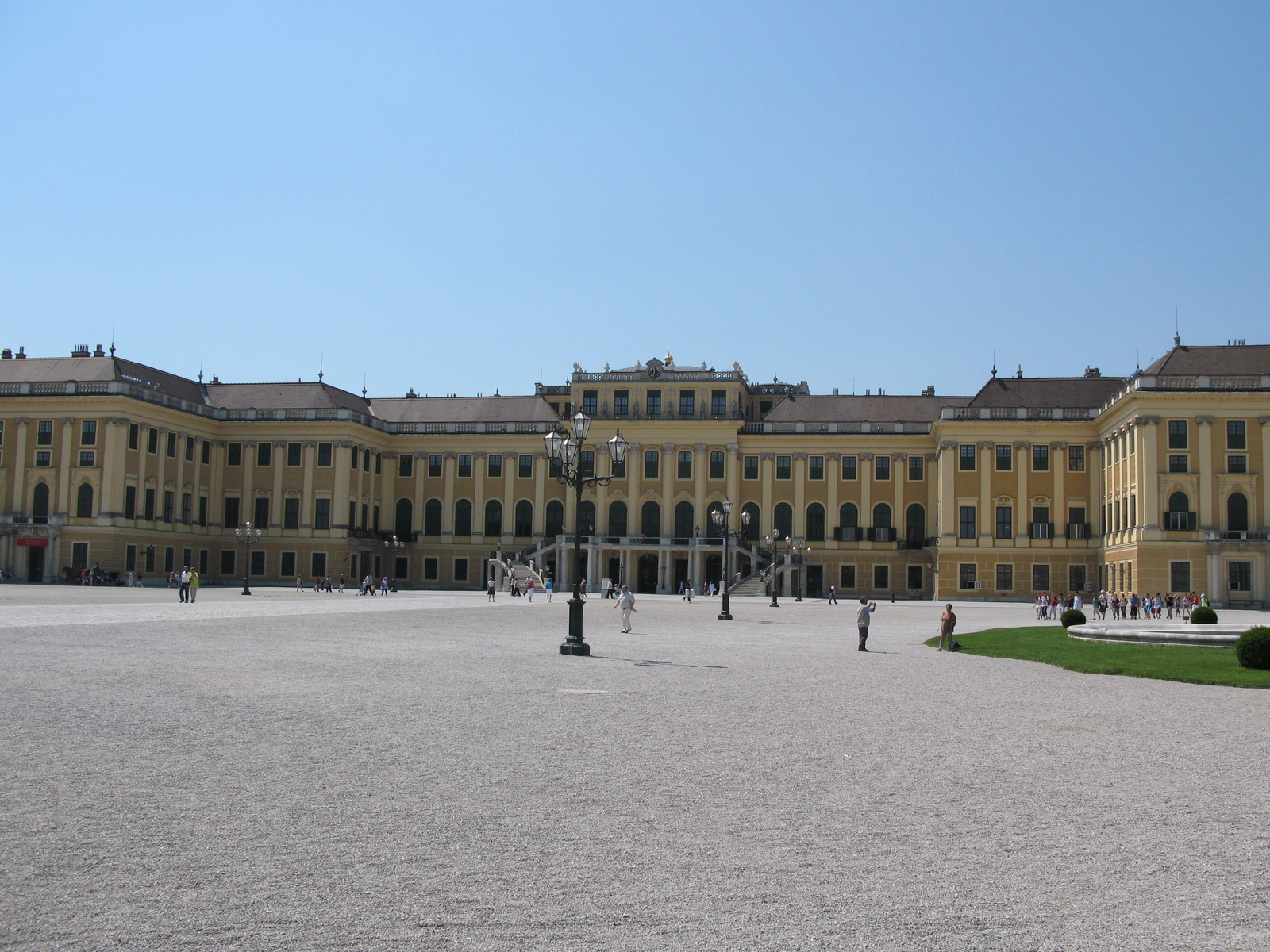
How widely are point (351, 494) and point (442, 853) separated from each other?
7392 cm

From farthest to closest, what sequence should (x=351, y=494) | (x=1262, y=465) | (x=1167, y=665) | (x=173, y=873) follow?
(x=351, y=494) → (x=1262, y=465) → (x=1167, y=665) → (x=173, y=873)

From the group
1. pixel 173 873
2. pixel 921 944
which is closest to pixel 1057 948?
pixel 921 944

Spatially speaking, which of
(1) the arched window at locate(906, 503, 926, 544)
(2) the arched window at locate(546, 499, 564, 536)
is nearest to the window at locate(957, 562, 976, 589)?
(1) the arched window at locate(906, 503, 926, 544)

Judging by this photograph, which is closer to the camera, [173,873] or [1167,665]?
[173,873]

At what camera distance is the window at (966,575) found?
2840 inches

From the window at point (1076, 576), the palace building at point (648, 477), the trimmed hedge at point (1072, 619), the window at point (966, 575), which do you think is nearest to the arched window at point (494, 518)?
the palace building at point (648, 477)

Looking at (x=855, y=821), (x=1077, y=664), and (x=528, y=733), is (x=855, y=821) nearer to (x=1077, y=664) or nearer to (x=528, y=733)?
(x=528, y=733)

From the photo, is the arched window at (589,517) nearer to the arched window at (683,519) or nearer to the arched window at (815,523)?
the arched window at (683,519)

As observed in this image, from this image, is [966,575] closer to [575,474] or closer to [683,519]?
[683,519]

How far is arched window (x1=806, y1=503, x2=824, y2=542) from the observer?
78.8 metres

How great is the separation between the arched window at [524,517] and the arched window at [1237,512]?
43.7 m

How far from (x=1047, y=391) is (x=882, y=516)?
13.2 metres

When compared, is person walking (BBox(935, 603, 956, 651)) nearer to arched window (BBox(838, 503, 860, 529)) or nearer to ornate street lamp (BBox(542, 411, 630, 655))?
ornate street lamp (BBox(542, 411, 630, 655))

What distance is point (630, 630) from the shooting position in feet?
102
